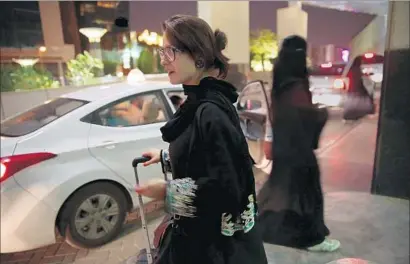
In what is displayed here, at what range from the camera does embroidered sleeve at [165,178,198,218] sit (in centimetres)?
82

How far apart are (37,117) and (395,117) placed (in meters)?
2.55

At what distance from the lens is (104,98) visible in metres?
2.29

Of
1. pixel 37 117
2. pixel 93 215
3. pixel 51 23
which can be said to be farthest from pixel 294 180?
pixel 51 23

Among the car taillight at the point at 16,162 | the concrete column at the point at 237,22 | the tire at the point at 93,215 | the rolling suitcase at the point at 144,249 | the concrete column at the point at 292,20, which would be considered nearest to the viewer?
the rolling suitcase at the point at 144,249

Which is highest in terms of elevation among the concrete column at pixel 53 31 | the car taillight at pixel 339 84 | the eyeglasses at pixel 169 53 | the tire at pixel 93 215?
the concrete column at pixel 53 31

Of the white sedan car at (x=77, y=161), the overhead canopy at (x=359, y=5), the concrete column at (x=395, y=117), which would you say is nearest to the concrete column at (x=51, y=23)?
the white sedan car at (x=77, y=161)

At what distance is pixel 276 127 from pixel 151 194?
149cm

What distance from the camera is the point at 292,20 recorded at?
254 cm

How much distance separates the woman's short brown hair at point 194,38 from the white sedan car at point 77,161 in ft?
3.34

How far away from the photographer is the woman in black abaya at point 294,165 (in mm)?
2049

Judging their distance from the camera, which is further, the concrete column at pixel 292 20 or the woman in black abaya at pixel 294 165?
the concrete column at pixel 292 20

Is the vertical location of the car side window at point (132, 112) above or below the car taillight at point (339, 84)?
below

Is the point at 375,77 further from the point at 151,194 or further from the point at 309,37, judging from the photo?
the point at 151,194

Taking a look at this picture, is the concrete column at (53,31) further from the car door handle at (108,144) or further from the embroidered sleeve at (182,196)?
the embroidered sleeve at (182,196)
